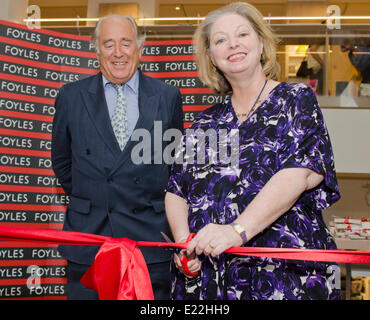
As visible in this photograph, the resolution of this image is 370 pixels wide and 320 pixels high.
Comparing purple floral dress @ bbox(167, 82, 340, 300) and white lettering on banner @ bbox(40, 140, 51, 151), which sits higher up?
white lettering on banner @ bbox(40, 140, 51, 151)

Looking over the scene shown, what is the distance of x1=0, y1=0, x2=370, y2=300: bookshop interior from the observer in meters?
3.00

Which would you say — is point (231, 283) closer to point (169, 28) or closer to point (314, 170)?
point (314, 170)

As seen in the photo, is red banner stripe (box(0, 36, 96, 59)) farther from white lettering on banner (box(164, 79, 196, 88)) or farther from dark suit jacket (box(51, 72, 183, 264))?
dark suit jacket (box(51, 72, 183, 264))

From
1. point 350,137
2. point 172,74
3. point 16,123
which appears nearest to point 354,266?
point 350,137

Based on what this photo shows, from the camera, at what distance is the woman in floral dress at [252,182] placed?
134cm

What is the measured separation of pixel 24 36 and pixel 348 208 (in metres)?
4.08

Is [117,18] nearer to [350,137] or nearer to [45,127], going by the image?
[45,127]

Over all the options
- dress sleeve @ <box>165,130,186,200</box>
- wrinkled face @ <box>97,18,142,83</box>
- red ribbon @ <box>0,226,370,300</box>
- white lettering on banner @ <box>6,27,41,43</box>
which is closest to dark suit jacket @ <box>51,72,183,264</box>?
wrinkled face @ <box>97,18,142,83</box>

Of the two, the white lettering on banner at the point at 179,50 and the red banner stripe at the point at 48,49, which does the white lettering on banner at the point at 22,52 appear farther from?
the white lettering on banner at the point at 179,50

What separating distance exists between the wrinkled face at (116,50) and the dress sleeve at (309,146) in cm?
116

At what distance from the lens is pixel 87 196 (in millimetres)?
2174

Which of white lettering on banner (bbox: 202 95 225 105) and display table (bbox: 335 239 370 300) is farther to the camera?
display table (bbox: 335 239 370 300)

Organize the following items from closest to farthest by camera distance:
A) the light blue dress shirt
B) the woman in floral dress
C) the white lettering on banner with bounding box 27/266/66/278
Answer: the woman in floral dress, the light blue dress shirt, the white lettering on banner with bounding box 27/266/66/278
